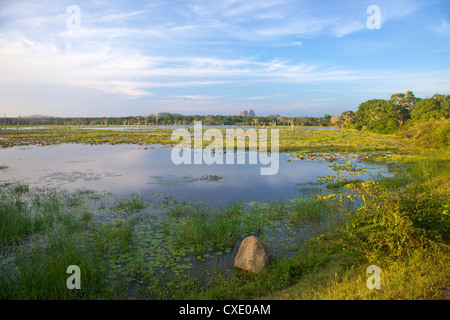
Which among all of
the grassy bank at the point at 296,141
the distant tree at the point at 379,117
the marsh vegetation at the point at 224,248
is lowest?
the marsh vegetation at the point at 224,248

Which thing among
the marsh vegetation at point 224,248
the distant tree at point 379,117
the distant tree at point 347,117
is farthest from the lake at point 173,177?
the distant tree at point 347,117

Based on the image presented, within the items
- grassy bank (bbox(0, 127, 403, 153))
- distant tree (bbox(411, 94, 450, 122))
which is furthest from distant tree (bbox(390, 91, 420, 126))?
grassy bank (bbox(0, 127, 403, 153))

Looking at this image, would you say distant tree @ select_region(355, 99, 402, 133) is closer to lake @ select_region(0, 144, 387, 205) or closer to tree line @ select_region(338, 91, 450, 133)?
tree line @ select_region(338, 91, 450, 133)

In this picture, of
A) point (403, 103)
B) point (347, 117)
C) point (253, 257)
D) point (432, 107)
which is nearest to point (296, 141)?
point (432, 107)

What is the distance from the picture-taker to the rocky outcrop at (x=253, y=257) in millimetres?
5383

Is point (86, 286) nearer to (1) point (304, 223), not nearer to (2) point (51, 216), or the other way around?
(2) point (51, 216)

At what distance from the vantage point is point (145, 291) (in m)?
4.79

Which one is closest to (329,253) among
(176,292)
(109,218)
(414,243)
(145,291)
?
(414,243)

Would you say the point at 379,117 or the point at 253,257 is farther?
the point at 379,117

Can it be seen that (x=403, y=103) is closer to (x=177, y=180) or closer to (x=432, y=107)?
(x=432, y=107)

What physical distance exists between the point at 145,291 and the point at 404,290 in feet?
13.4

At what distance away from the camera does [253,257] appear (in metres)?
5.44

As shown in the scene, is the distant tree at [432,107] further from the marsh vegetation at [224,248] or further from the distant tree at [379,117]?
the marsh vegetation at [224,248]
